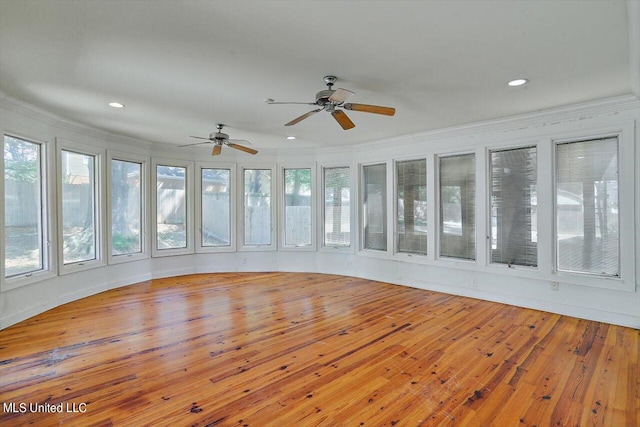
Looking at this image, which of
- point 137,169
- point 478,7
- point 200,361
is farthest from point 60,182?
point 478,7

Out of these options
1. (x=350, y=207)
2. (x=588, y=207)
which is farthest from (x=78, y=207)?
(x=588, y=207)

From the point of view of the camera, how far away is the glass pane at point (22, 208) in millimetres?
3918

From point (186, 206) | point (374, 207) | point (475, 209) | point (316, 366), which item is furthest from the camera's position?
point (186, 206)

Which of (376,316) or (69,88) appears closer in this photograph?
(69,88)

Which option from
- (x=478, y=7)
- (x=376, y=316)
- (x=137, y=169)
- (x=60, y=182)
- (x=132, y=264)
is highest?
(x=478, y=7)

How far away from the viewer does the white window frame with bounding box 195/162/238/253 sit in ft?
22.4

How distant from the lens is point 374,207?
6.35 meters

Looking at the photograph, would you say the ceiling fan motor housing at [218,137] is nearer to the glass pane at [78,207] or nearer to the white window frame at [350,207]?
the glass pane at [78,207]

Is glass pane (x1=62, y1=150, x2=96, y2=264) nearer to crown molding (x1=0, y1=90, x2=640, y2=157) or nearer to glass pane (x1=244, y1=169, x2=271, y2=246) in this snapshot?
crown molding (x1=0, y1=90, x2=640, y2=157)

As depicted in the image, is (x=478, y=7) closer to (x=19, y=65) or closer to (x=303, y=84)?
(x=303, y=84)

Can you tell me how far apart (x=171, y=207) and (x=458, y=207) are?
5460mm

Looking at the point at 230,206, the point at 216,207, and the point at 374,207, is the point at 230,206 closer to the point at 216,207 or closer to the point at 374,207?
the point at 216,207

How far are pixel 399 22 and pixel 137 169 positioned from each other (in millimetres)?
5641

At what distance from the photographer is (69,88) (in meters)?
3.40
